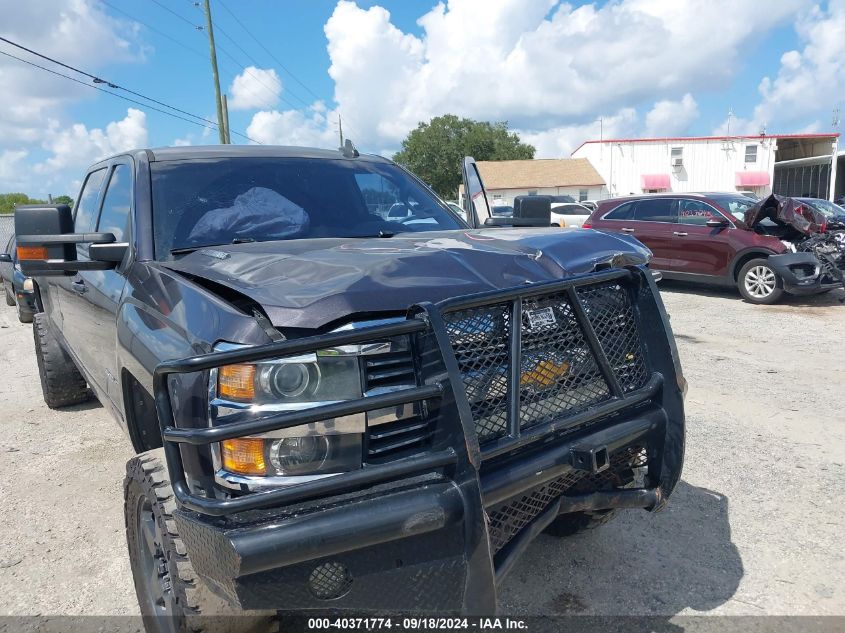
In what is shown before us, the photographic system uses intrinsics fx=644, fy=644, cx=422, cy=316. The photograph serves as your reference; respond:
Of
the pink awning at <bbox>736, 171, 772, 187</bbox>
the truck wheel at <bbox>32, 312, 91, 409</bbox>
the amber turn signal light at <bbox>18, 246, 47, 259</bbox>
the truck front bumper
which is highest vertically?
the pink awning at <bbox>736, 171, 772, 187</bbox>

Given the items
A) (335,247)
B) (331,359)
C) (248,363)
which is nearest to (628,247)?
(335,247)

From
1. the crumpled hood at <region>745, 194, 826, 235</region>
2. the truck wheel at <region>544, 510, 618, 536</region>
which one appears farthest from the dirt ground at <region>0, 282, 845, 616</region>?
the crumpled hood at <region>745, 194, 826, 235</region>

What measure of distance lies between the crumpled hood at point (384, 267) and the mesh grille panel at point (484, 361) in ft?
0.38

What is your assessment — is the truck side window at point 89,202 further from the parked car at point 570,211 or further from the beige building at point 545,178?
the beige building at point 545,178

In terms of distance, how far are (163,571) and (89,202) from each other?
121 inches

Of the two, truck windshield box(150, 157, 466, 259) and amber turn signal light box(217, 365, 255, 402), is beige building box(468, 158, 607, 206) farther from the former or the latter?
amber turn signal light box(217, 365, 255, 402)

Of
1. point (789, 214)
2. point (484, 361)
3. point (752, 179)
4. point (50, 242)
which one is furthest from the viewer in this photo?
point (752, 179)

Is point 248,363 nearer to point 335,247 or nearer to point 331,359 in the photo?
point 331,359

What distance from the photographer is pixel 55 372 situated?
5.18m

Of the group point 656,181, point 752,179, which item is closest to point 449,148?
point 656,181

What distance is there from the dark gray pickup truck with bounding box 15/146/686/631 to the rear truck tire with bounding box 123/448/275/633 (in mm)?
10

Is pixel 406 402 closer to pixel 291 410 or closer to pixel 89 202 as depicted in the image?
pixel 291 410

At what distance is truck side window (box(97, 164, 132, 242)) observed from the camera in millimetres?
3246

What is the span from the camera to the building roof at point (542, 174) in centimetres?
4875
